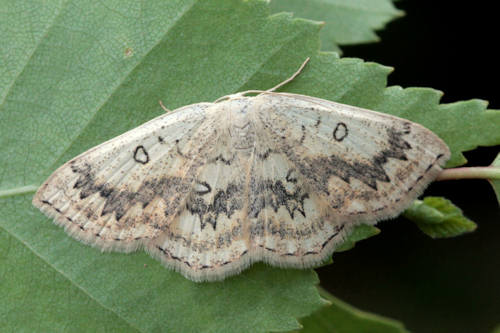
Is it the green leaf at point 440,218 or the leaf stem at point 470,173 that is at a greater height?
the leaf stem at point 470,173

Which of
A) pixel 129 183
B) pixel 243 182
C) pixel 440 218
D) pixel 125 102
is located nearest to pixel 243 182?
pixel 243 182

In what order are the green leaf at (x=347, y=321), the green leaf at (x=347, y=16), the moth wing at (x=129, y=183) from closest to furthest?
the moth wing at (x=129, y=183) → the green leaf at (x=347, y=321) → the green leaf at (x=347, y=16)

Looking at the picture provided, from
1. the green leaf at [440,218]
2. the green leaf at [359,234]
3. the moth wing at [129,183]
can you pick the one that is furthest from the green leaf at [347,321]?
the moth wing at [129,183]

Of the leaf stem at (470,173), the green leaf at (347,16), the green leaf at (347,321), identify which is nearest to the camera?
the leaf stem at (470,173)

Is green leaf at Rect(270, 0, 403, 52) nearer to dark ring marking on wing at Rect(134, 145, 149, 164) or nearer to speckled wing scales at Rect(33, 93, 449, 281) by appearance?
speckled wing scales at Rect(33, 93, 449, 281)

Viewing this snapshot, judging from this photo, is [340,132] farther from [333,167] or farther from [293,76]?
[293,76]

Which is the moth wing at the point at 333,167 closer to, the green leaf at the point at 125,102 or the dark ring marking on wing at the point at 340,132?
the dark ring marking on wing at the point at 340,132

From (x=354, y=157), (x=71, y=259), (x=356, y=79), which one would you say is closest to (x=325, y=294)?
(x=354, y=157)
